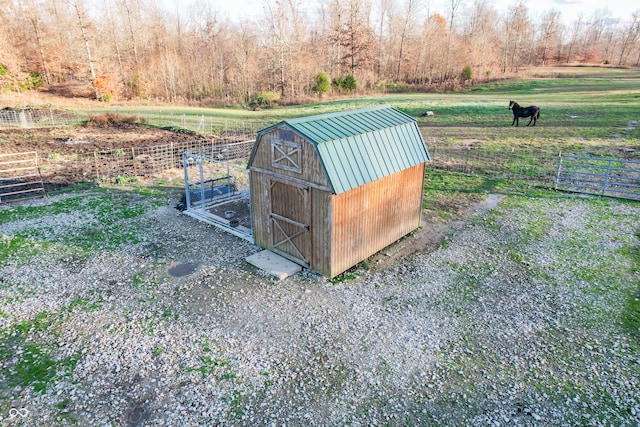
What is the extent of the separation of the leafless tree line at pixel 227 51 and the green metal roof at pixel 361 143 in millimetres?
31579

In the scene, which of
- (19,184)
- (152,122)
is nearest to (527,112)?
(152,122)

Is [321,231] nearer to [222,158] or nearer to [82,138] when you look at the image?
[222,158]

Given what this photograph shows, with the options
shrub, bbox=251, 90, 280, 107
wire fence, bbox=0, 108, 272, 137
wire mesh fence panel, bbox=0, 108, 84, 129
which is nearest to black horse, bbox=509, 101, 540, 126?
wire fence, bbox=0, 108, 272, 137

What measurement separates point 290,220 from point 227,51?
46281 millimetres

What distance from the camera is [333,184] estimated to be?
9672mm

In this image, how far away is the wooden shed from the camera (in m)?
10.1

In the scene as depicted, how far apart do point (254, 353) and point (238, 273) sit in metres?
3.19

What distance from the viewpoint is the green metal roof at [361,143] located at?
994 cm

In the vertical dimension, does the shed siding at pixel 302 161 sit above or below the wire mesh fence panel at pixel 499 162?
above

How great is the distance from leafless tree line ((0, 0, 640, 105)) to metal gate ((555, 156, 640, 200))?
2960 cm

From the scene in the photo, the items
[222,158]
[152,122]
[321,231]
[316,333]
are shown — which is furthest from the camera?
[152,122]

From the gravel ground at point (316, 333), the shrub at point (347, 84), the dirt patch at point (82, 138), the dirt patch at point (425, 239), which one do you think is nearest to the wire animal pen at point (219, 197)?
the gravel ground at point (316, 333)

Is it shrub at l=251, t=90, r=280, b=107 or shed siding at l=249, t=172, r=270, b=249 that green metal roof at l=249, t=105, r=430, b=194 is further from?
shrub at l=251, t=90, r=280, b=107

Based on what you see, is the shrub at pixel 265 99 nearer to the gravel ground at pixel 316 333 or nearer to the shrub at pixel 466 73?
the shrub at pixel 466 73
